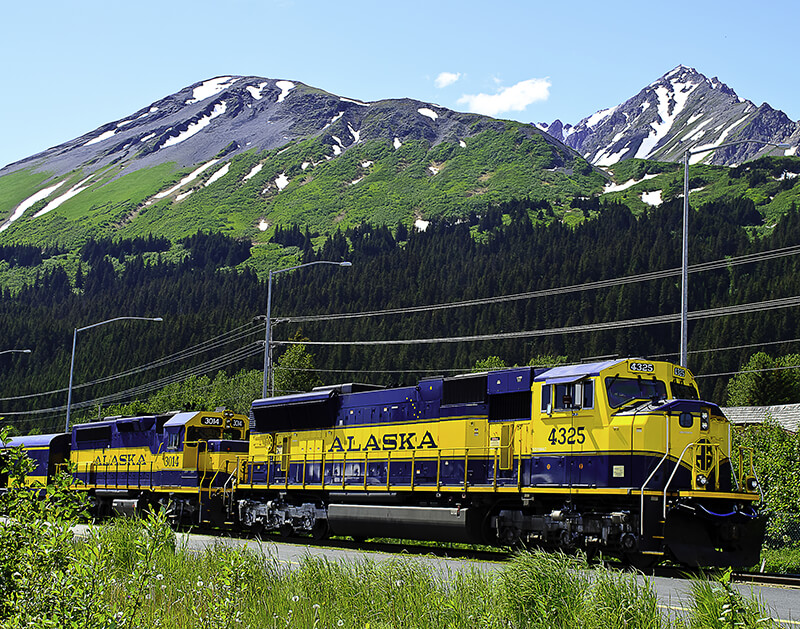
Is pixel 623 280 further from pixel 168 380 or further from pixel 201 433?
pixel 168 380

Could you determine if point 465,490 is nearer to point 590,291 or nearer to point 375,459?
point 375,459

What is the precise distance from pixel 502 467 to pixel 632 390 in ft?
13.3

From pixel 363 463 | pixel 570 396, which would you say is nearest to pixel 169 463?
pixel 363 463

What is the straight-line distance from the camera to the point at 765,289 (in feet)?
441

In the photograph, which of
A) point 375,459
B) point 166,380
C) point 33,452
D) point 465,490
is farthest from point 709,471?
point 166,380

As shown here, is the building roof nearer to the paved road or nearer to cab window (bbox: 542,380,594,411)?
cab window (bbox: 542,380,594,411)

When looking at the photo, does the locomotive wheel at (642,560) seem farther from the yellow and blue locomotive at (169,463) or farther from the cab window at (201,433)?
the cab window at (201,433)

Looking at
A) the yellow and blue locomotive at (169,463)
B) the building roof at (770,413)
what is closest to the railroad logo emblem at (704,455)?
the yellow and blue locomotive at (169,463)

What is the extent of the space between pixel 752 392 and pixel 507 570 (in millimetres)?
110037

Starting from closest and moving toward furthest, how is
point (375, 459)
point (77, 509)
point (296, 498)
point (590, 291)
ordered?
point (77, 509) → point (375, 459) → point (296, 498) → point (590, 291)

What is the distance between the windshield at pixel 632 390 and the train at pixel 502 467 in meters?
0.03

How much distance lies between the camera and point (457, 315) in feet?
500

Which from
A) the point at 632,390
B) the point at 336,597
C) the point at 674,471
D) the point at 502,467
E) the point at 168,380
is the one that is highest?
the point at 168,380

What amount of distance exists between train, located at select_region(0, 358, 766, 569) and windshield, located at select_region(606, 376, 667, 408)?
33 millimetres
